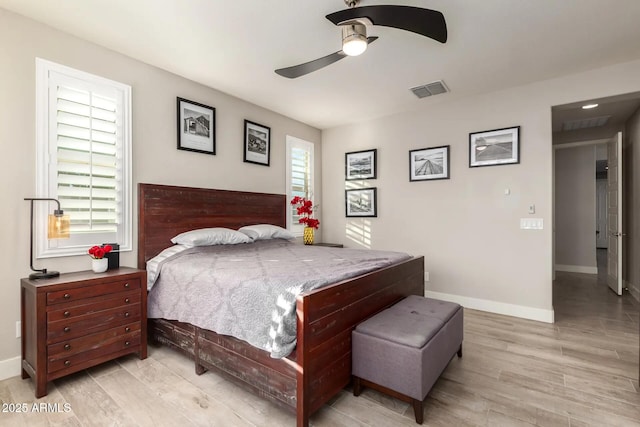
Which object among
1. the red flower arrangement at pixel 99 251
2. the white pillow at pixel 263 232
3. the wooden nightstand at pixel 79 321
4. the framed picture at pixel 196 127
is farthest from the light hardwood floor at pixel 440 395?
the framed picture at pixel 196 127

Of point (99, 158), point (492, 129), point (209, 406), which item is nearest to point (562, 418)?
point (209, 406)

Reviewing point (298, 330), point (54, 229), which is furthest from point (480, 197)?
point (54, 229)

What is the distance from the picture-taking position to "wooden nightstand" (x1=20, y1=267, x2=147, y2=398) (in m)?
2.07

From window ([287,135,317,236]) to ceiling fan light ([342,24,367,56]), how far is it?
9.07 feet

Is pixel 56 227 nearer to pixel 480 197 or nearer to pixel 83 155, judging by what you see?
pixel 83 155

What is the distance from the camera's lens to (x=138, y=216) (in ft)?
9.86

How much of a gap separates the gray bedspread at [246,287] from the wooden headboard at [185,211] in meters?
0.41

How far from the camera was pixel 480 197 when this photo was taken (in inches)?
155

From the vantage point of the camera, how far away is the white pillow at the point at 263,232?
12.0 ft

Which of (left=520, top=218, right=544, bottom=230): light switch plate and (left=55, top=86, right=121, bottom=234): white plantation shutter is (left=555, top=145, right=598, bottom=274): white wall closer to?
(left=520, top=218, right=544, bottom=230): light switch plate

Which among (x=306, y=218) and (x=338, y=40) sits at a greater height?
(x=338, y=40)

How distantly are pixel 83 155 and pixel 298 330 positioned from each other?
241cm

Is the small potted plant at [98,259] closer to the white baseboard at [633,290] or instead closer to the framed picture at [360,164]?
the framed picture at [360,164]

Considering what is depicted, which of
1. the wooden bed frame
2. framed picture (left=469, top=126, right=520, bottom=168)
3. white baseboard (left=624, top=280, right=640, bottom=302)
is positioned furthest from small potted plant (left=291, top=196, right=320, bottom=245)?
white baseboard (left=624, top=280, right=640, bottom=302)
